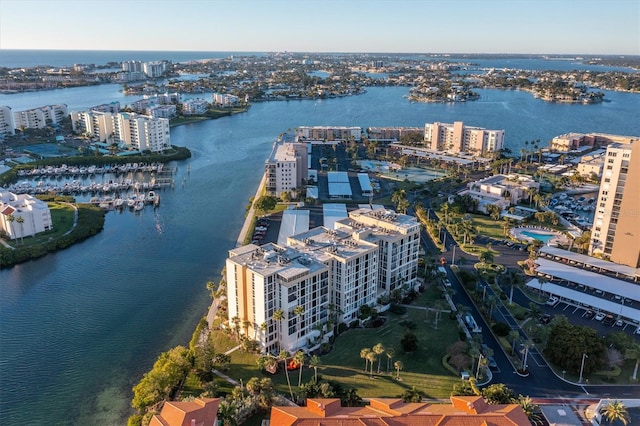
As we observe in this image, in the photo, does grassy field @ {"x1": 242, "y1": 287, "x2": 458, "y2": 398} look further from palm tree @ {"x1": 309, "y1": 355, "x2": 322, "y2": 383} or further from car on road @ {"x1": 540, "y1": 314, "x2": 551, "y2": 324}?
car on road @ {"x1": 540, "y1": 314, "x2": 551, "y2": 324}

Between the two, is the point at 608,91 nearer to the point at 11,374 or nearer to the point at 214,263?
the point at 214,263

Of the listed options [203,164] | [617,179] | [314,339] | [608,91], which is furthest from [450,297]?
[608,91]

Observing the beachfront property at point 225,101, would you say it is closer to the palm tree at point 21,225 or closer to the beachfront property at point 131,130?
the beachfront property at point 131,130

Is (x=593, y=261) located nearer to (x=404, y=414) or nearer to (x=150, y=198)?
(x=404, y=414)

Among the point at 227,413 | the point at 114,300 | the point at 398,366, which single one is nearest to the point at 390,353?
the point at 398,366

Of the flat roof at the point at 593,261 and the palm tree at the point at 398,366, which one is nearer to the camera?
the palm tree at the point at 398,366

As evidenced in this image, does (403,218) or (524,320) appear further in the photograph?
(403,218)

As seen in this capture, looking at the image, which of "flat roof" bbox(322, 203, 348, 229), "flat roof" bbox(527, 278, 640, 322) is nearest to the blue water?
"flat roof" bbox(527, 278, 640, 322)

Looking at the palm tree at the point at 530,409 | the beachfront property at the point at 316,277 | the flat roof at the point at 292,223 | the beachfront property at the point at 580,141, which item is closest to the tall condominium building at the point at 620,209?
the beachfront property at the point at 316,277
